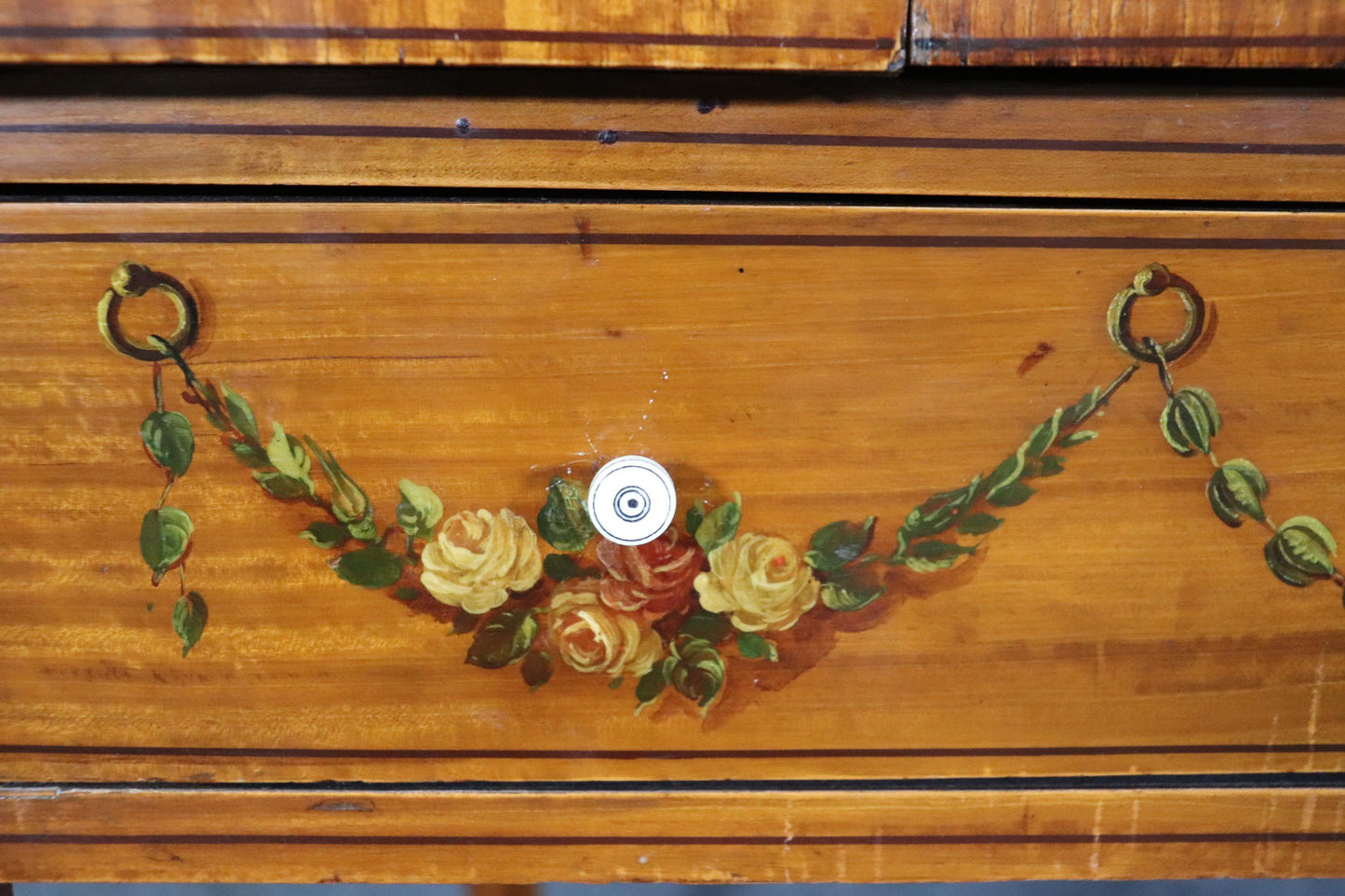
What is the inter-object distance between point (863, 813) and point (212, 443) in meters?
0.38

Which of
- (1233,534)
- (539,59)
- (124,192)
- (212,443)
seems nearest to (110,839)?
(212,443)

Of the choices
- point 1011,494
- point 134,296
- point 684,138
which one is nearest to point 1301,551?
point 1011,494

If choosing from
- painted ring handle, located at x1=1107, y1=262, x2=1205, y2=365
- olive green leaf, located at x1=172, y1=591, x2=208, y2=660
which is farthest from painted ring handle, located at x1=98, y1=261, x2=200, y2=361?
painted ring handle, located at x1=1107, y1=262, x2=1205, y2=365

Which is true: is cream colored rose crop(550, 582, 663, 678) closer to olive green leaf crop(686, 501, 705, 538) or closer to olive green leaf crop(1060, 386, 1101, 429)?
olive green leaf crop(686, 501, 705, 538)

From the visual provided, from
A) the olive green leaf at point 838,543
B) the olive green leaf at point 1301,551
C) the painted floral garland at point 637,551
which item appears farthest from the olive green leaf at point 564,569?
the olive green leaf at point 1301,551

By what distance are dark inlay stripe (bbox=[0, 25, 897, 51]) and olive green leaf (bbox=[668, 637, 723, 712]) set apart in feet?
0.92

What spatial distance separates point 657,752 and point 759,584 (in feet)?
0.35

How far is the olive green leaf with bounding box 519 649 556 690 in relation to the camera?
0.47 m

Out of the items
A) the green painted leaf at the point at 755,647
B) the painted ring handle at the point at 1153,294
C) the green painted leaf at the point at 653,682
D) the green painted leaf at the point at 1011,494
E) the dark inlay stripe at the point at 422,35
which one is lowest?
the green painted leaf at the point at 653,682

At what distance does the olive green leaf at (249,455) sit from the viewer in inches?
17.4

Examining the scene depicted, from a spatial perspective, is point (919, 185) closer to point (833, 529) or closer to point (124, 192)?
point (833, 529)

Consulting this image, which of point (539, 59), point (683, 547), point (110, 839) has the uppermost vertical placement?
point (539, 59)

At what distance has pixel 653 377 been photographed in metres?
0.44

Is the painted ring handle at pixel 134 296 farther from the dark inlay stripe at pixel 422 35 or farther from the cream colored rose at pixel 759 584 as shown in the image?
the cream colored rose at pixel 759 584
